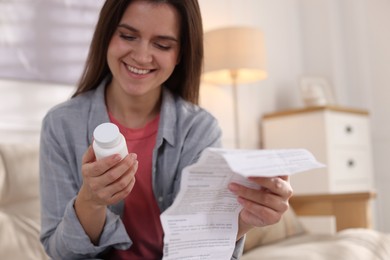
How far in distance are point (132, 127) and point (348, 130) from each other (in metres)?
1.96

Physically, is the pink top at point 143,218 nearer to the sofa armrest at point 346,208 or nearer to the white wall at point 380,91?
the sofa armrest at point 346,208


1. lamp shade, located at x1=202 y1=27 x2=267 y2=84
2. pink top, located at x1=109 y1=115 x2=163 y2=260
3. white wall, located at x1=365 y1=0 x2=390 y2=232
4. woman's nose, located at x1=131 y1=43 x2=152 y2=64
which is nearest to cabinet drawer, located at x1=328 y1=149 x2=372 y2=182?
white wall, located at x1=365 y1=0 x2=390 y2=232

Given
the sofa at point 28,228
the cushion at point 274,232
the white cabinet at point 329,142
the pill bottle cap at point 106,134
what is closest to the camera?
the pill bottle cap at point 106,134

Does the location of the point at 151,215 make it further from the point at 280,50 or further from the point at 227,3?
the point at 280,50

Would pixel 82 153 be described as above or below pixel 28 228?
above

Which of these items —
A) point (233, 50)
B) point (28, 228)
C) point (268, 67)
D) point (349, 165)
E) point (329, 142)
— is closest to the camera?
point (28, 228)

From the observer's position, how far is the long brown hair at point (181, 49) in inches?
43.1

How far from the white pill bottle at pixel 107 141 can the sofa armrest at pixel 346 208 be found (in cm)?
141

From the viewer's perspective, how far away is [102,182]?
83cm

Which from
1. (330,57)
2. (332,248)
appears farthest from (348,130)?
(332,248)

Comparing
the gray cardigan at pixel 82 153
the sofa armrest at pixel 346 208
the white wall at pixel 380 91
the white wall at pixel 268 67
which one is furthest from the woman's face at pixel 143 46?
the white wall at pixel 380 91

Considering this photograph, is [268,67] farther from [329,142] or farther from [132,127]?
[132,127]

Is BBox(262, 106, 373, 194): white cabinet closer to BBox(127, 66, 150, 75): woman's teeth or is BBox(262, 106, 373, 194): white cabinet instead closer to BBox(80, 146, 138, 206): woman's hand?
BBox(127, 66, 150, 75): woman's teeth

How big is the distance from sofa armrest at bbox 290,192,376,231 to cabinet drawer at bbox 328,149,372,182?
0.49m
